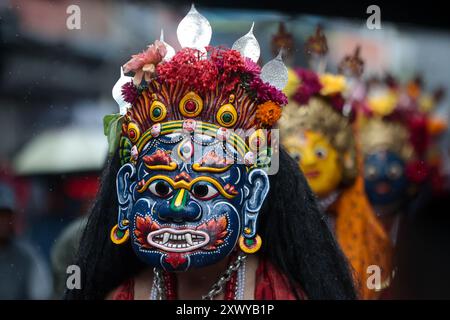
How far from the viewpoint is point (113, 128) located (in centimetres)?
397

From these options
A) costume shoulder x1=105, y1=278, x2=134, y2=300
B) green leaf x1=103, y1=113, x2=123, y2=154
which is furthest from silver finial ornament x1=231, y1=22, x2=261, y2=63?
costume shoulder x1=105, y1=278, x2=134, y2=300

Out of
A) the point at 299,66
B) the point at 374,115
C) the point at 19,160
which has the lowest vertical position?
the point at 19,160

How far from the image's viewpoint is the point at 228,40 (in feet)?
17.9

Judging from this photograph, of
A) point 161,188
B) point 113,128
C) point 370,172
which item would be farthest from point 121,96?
point 370,172

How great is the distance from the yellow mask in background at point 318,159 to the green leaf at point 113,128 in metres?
1.52

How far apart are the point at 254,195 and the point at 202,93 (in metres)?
0.46

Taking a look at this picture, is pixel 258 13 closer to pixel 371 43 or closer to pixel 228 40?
pixel 228 40

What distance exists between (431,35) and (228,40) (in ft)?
20.7

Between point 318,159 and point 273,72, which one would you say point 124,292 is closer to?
point 273,72

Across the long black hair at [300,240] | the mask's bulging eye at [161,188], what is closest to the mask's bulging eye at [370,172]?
the long black hair at [300,240]

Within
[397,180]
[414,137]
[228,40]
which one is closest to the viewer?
[228,40]

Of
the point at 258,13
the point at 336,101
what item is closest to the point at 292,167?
the point at 336,101

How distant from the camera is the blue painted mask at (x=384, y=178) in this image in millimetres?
6762

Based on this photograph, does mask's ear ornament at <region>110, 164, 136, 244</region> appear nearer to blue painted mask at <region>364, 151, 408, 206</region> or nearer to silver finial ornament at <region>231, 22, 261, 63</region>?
silver finial ornament at <region>231, 22, 261, 63</region>
